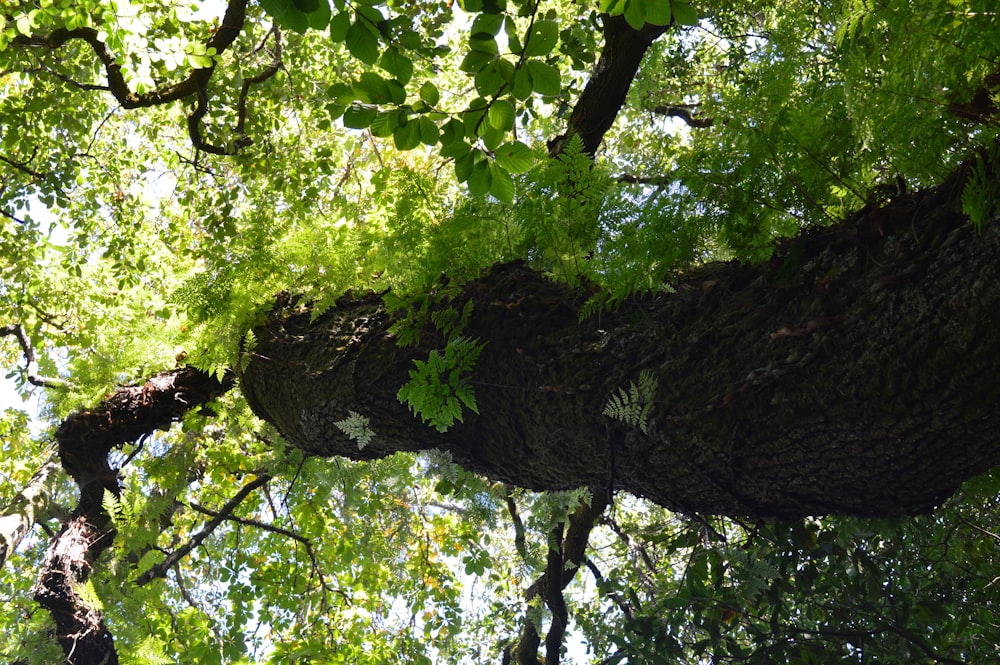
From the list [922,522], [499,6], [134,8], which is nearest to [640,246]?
[499,6]

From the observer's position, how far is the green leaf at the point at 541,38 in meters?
1.67

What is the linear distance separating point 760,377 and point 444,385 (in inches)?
45.6

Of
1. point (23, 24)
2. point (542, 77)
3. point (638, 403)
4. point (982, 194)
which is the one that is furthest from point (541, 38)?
point (23, 24)

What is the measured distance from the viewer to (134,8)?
3.86 m

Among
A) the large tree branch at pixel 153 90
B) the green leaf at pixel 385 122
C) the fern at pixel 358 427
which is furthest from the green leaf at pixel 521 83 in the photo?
the large tree branch at pixel 153 90

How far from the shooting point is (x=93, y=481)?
5301 mm

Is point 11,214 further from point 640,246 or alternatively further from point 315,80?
point 640,246

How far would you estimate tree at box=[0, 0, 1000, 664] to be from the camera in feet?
6.11

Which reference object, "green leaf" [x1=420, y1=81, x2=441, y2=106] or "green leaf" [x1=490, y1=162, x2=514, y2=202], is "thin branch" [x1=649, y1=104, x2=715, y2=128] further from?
"green leaf" [x1=420, y1=81, x2=441, y2=106]

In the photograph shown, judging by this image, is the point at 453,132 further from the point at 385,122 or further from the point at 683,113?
the point at 683,113

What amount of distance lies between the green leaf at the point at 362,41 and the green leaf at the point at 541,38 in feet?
1.18

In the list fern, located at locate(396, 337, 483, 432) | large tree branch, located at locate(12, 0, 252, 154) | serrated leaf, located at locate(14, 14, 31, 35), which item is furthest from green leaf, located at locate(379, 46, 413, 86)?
large tree branch, located at locate(12, 0, 252, 154)

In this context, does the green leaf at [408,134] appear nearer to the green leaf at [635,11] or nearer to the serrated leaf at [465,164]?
the serrated leaf at [465,164]

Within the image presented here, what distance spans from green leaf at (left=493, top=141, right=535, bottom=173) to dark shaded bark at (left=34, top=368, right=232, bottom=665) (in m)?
3.15
